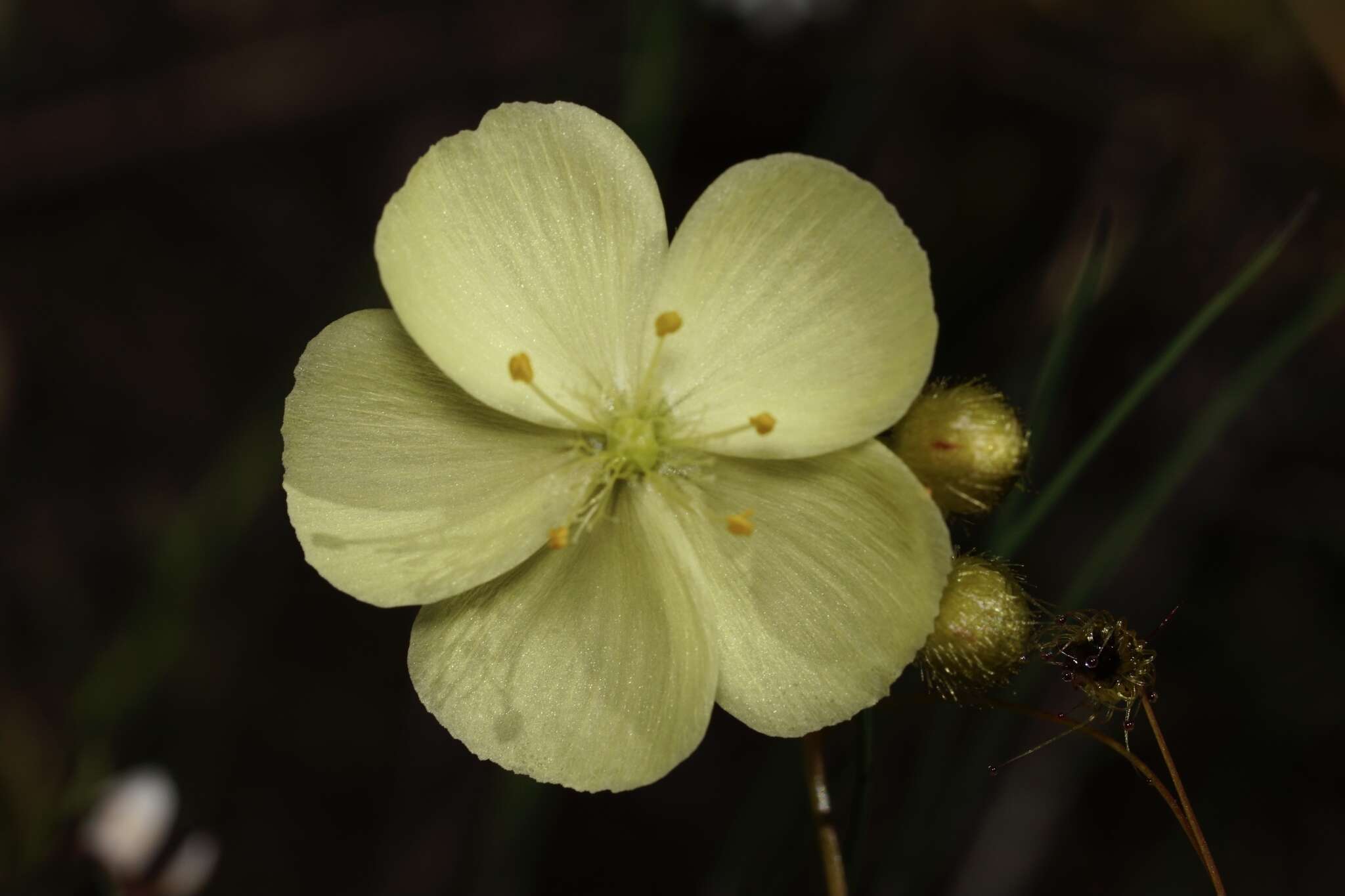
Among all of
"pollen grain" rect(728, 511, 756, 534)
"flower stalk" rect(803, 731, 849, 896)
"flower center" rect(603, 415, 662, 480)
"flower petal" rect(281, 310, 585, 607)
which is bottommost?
"flower stalk" rect(803, 731, 849, 896)

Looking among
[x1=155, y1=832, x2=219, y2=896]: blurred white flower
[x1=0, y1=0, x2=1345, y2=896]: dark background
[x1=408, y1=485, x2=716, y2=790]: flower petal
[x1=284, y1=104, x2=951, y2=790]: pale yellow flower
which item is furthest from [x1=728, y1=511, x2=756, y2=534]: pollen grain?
[x1=155, y1=832, x2=219, y2=896]: blurred white flower

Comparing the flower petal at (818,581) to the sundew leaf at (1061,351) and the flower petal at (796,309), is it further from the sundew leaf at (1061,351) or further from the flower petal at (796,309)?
the sundew leaf at (1061,351)

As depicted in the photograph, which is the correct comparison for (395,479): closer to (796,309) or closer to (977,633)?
(796,309)

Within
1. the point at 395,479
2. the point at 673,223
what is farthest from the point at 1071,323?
the point at 673,223

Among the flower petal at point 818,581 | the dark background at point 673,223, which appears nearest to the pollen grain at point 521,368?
the flower petal at point 818,581

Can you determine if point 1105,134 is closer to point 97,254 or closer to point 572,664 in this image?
point 572,664

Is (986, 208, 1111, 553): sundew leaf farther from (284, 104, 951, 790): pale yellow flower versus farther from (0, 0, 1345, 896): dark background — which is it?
(0, 0, 1345, 896): dark background
